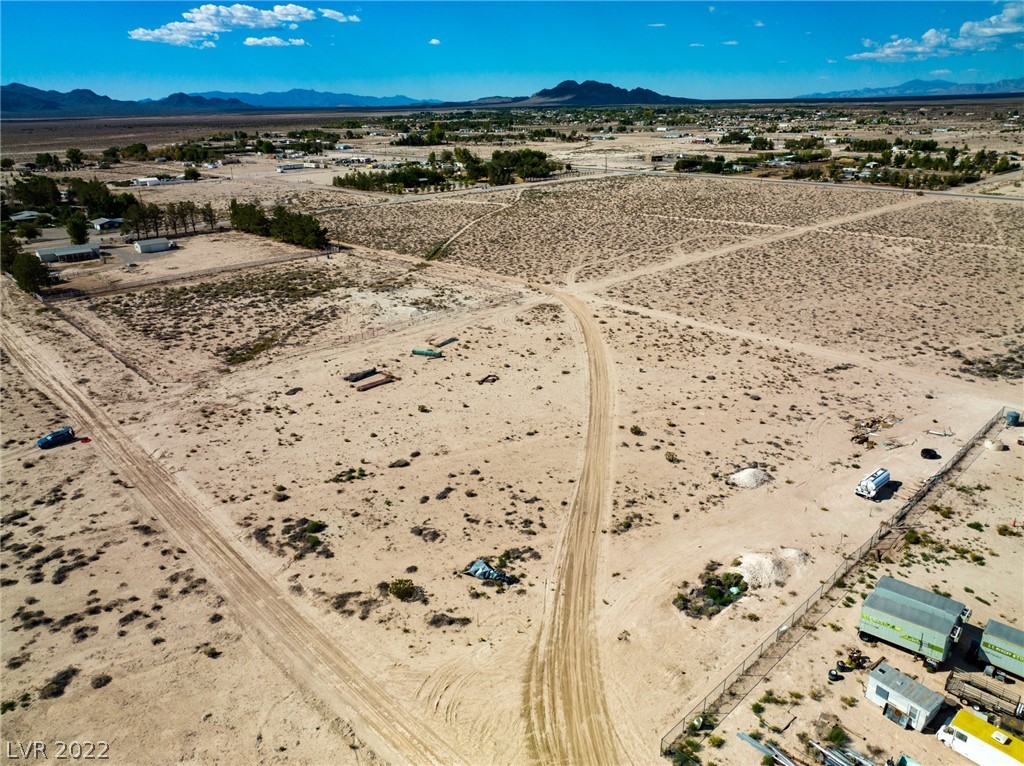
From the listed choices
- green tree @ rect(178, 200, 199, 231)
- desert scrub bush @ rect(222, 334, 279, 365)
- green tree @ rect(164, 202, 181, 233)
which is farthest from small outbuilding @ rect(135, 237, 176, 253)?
desert scrub bush @ rect(222, 334, 279, 365)

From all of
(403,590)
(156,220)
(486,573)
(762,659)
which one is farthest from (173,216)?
(762,659)

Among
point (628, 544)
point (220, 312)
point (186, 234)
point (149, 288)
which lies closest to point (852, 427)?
point (628, 544)

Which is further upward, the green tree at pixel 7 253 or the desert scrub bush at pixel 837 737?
the green tree at pixel 7 253

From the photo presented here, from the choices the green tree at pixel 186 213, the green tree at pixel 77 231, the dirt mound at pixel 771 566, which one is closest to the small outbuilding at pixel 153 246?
the green tree at pixel 77 231

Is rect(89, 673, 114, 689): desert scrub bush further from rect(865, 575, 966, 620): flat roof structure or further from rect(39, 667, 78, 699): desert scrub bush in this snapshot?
rect(865, 575, 966, 620): flat roof structure

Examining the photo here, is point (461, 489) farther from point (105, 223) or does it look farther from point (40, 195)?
point (40, 195)

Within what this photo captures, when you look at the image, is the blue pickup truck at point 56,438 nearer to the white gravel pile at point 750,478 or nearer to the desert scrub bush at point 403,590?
the desert scrub bush at point 403,590
